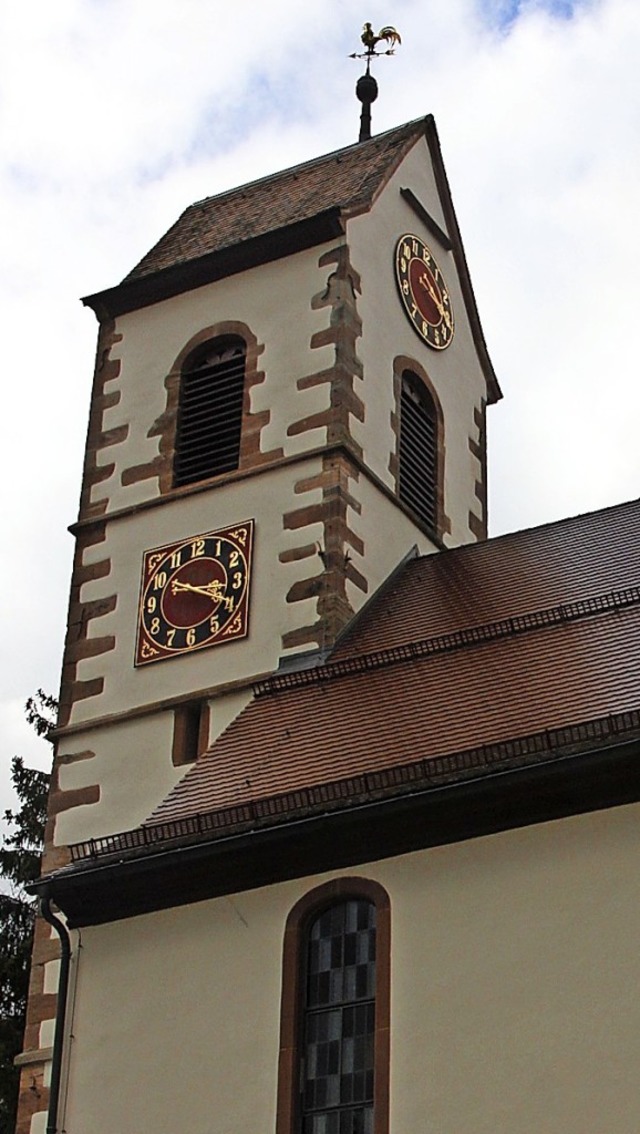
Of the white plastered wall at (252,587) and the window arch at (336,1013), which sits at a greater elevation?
the white plastered wall at (252,587)

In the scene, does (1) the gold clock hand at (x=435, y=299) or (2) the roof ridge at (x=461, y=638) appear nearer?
(2) the roof ridge at (x=461, y=638)

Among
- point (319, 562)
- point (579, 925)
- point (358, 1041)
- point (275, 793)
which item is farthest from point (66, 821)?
point (579, 925)

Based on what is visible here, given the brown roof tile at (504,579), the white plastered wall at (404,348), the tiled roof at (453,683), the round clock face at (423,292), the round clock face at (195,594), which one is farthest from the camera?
the round clock face at (423,292)

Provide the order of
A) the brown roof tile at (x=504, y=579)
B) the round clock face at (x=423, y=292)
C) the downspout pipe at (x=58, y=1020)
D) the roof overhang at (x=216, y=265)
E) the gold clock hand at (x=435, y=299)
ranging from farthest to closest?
the gold clock hand at (x=435, y=299), the round clock face at (x=423, y=292), the roof overhang at (x=216, y=265), the brown roof tile at (x=504, y=579), the downspout pipe at (x=58, y=1020)

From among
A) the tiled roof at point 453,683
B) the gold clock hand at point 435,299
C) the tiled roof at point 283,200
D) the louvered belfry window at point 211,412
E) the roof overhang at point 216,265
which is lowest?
the tiled roof at point 453,683

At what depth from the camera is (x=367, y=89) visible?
2758 centimetres

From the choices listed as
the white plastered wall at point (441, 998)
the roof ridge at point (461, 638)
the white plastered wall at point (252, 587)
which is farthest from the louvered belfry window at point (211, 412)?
the white plastered wall at point (441, 998)

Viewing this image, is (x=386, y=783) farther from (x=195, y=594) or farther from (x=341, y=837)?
(x=195, y=594)

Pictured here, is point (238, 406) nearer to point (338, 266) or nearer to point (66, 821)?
point (338, 266)

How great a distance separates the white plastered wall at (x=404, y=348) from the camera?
22519 millimetres

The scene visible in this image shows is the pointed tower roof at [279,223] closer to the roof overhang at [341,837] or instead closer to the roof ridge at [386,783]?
the roof ridge at [386,783]

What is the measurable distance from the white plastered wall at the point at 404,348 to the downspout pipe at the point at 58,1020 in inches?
273

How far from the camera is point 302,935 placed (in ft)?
51.3

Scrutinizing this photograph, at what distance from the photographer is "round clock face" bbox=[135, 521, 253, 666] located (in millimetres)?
20672
